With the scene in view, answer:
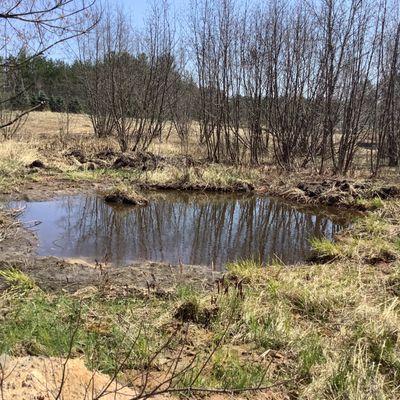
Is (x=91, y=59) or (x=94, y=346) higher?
(x=91, y=59)

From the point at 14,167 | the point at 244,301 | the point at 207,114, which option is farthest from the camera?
the point at 207,114

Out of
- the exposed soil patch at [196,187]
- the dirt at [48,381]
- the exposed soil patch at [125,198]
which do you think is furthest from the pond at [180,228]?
the dirt at [48,381]

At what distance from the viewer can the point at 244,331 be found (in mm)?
3889

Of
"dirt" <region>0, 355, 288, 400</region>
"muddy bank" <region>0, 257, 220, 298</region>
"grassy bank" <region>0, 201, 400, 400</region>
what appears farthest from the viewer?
"muddy bank" <region>0, 257, 220, 298</region>

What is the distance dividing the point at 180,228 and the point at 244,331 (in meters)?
4.97

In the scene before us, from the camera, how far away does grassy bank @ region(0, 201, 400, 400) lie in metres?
3.12

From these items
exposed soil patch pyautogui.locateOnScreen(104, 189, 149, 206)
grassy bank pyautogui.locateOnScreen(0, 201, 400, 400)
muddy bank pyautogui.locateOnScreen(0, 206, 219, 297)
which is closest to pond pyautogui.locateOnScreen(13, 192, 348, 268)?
exposed soil patch pyautogui.locateOnScreen(104, 189, 149, 206)

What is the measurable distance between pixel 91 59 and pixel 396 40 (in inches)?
507

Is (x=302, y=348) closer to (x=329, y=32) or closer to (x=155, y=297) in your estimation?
(x=155, y=297)

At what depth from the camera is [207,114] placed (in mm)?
17656

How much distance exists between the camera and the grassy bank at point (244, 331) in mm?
3115

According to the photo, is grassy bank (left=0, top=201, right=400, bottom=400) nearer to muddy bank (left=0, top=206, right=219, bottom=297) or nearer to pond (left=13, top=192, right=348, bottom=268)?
muddy bank (left=0, top=206, right=219, bottom=297)

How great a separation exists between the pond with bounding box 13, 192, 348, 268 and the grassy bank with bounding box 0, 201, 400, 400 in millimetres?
1676

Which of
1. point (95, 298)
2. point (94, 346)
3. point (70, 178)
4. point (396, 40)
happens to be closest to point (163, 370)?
point (94, 346)
